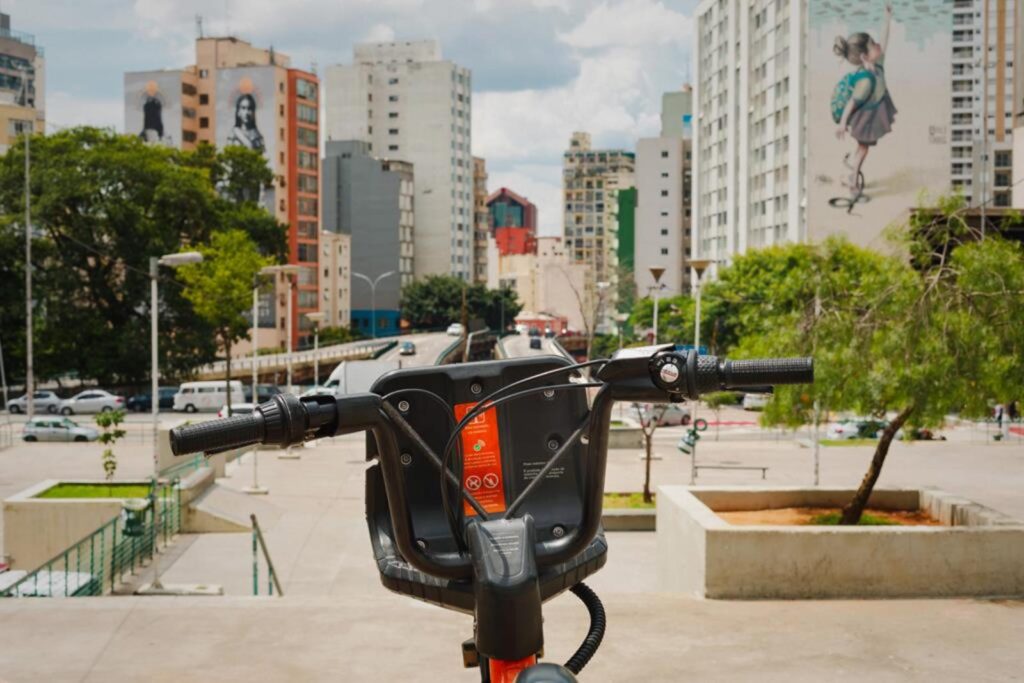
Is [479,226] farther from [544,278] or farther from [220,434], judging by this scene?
[220,434]

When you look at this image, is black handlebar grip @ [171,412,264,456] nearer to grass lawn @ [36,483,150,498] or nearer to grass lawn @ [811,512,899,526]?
grass lawn @ [811,512,899,526]

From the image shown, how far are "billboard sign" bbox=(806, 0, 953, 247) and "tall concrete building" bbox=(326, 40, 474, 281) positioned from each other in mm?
62070

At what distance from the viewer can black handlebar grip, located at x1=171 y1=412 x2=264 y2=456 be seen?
2.04m

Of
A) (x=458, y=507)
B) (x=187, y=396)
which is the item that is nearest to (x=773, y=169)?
(x=187, y=396)

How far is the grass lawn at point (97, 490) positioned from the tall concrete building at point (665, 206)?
8951 cm

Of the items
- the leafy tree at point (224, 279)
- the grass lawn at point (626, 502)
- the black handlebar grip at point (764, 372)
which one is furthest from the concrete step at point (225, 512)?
the leafy tree at point (224, 279)

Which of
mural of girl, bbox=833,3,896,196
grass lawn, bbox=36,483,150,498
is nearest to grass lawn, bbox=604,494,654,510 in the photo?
grass lawn, bbox=36,483,150,498

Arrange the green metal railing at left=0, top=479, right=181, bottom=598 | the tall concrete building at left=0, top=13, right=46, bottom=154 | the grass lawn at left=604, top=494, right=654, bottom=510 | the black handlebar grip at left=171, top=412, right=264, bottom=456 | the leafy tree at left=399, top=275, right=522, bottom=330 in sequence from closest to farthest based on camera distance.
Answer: the black handlebar grip at left=171, top=412, right=264, bottom=456 < the green metal railing at left=0, top=479, right=181, bottom=598 < the grass lawn at left=604, top=494, right=654, bottom=510 < the tall concrete building at left=0, top=13, right=46, bottom=154 < the leafy tree at left=399, top=275, right=522, bottom=330

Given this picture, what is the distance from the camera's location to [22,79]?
324 ft

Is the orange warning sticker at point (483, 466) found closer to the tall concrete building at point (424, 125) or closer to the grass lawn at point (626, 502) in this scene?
the grass lawn at point (626, 502)

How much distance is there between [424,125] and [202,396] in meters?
78.7

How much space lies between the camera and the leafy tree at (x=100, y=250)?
52.5 meters

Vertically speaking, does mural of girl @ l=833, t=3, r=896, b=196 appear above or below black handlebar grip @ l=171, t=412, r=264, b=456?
above

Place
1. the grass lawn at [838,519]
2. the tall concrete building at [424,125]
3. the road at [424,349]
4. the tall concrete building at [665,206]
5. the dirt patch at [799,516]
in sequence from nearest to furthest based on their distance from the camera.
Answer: the grass lawn at [838,519] < the dirt patch at [799,516] < the road at [424,349] < the tall concrete building at [665,206] < the tall concrete building at [424,125]
